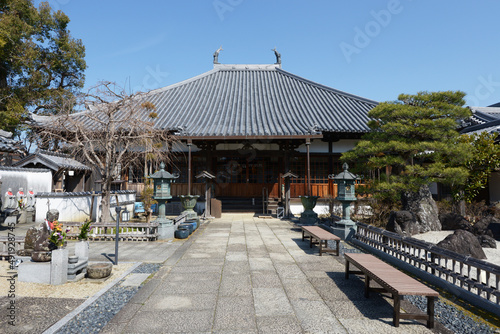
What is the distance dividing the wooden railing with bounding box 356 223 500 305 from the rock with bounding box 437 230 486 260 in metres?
0.35

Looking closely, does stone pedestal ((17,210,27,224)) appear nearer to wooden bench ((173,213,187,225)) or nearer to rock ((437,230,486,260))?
wooden bench ((173,213,187,225))

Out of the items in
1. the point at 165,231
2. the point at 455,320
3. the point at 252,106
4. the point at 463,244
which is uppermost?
the point at 252,106

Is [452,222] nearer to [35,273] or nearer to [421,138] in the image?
[421,138]

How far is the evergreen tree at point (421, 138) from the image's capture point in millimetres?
8125

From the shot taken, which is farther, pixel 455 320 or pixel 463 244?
pixel 463 244

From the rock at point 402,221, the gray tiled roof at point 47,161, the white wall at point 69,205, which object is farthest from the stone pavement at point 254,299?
the gray tiled roof at point 47,161

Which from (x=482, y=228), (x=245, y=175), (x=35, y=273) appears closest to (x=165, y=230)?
(x=35, y=273)

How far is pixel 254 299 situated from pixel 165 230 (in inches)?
211

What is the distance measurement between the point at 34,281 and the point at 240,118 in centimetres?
1226

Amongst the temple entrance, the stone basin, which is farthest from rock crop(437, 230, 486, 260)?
the temple entrance

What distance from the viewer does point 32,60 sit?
1708 centimetres

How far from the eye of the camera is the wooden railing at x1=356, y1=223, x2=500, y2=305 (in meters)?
3.73

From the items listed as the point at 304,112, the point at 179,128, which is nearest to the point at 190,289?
the point at 179,128

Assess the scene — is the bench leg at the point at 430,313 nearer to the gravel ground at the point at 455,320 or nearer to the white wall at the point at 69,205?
the gravel ground at the point at 455,320
